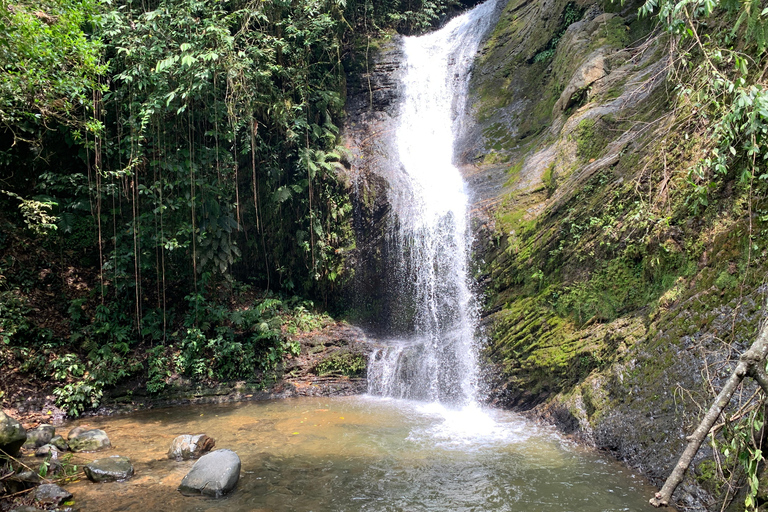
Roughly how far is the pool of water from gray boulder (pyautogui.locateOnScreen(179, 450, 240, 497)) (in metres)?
0.09

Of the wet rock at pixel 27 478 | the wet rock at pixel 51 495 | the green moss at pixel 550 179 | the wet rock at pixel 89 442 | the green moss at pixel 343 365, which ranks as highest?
the green moss at pixel 550 179

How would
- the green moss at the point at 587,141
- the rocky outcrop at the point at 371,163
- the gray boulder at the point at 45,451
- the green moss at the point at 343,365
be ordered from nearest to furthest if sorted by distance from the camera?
the gray boulder at the point at 45,451, the green moss at the point at 587,141, the green moss at the point at 343,365, the rocky outcrop at the point at 371,163

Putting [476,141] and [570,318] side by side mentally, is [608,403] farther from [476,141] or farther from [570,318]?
[476,141]

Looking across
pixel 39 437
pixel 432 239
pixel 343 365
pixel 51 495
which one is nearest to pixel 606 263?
pixel 432 239

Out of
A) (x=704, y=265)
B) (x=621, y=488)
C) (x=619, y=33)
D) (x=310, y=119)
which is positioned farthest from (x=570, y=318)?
(x=310, y=119)

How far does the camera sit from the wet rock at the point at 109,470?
482 cm

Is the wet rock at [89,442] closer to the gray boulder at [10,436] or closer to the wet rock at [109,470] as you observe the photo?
the wet rock at [109,470]

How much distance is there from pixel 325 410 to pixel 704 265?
6.21 meters

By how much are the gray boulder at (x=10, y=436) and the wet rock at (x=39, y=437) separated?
123cm

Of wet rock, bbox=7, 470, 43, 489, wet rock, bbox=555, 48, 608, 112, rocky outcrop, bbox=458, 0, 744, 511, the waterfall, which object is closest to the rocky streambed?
wet rock, bbox=7, 470, 43, 489

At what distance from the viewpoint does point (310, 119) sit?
1230 cm

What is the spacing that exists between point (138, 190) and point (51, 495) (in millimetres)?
6355

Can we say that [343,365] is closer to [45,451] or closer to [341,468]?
[341,468]

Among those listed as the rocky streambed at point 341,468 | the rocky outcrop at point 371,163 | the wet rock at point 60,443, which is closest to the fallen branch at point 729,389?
the rocky streambed at point 341,468
